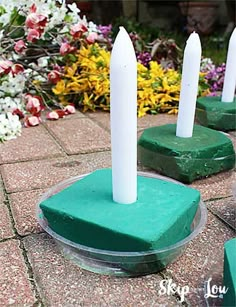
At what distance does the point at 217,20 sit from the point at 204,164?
3990mm

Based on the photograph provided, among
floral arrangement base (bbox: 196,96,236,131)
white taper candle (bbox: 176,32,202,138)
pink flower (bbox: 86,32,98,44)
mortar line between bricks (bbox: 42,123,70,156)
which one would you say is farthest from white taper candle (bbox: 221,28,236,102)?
pink flower (bbox: 86,32,98,44)

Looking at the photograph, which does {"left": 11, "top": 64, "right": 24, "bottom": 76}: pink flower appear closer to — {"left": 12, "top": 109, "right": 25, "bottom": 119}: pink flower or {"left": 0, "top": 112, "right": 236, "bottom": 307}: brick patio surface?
{"left": 12, "top": 109, "right": 25, "bottom": 119}: pink flower

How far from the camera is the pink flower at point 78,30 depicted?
183cm

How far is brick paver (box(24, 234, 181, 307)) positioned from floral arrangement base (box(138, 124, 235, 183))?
1.44ft

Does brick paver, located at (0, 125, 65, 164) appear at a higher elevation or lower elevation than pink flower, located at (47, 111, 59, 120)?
higher

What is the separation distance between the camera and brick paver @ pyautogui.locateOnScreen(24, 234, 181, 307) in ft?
2.12

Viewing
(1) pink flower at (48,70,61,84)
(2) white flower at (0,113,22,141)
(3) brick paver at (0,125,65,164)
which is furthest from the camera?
(1) pink flower at (48,70,61,84)

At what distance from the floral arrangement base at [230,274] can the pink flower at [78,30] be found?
1.41 metres

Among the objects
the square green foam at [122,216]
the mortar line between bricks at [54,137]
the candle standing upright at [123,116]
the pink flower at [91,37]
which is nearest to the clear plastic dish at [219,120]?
the mortar line between bricks at [54,137]

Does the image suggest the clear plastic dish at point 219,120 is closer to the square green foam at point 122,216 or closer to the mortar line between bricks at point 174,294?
the square green foam at point 122,216

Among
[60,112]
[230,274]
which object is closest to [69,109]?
[60,112]

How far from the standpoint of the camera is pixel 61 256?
76 centimetres

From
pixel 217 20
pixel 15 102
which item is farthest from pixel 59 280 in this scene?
pixel 217 20

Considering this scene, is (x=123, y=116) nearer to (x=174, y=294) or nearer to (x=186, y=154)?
(x=174, y=294)
